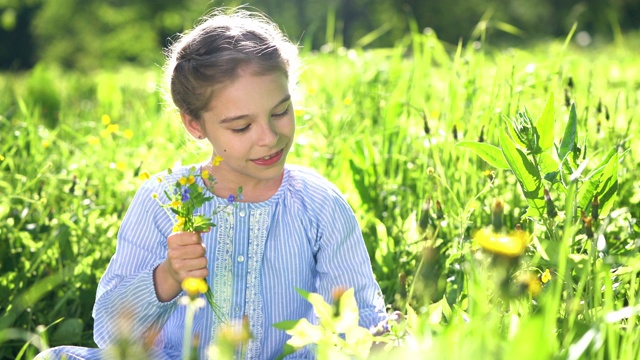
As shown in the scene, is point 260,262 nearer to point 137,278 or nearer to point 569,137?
point 137,278

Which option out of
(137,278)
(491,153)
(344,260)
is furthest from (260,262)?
(491,153)

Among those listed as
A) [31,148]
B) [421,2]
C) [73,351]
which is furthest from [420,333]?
[421,2]

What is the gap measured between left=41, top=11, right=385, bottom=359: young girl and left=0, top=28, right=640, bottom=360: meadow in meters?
0.21

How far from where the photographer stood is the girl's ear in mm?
2416

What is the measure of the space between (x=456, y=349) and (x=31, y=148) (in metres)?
2.64

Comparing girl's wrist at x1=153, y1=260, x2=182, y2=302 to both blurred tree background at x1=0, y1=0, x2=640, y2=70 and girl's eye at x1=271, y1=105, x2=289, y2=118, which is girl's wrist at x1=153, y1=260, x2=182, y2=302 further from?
blurred tree background at x1=0, y1=0, x2=640, y2=70

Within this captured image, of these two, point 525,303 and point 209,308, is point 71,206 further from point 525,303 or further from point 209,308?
point 525,303

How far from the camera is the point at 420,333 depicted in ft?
4.60

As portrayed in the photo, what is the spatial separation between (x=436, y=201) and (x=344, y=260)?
0.32 m

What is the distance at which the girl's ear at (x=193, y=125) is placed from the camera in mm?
2416

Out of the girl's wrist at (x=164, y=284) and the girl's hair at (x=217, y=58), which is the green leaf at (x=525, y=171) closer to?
the girl's hair at (x=217, y=58)

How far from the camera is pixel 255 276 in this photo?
7.72 ft

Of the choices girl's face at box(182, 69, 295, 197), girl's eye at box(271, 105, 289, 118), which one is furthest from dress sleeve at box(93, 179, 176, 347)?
girl's eye at box(271, 105, 289, 118)

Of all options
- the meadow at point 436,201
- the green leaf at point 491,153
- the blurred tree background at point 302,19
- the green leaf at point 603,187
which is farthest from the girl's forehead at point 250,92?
the blurred tree background at point 302,19
